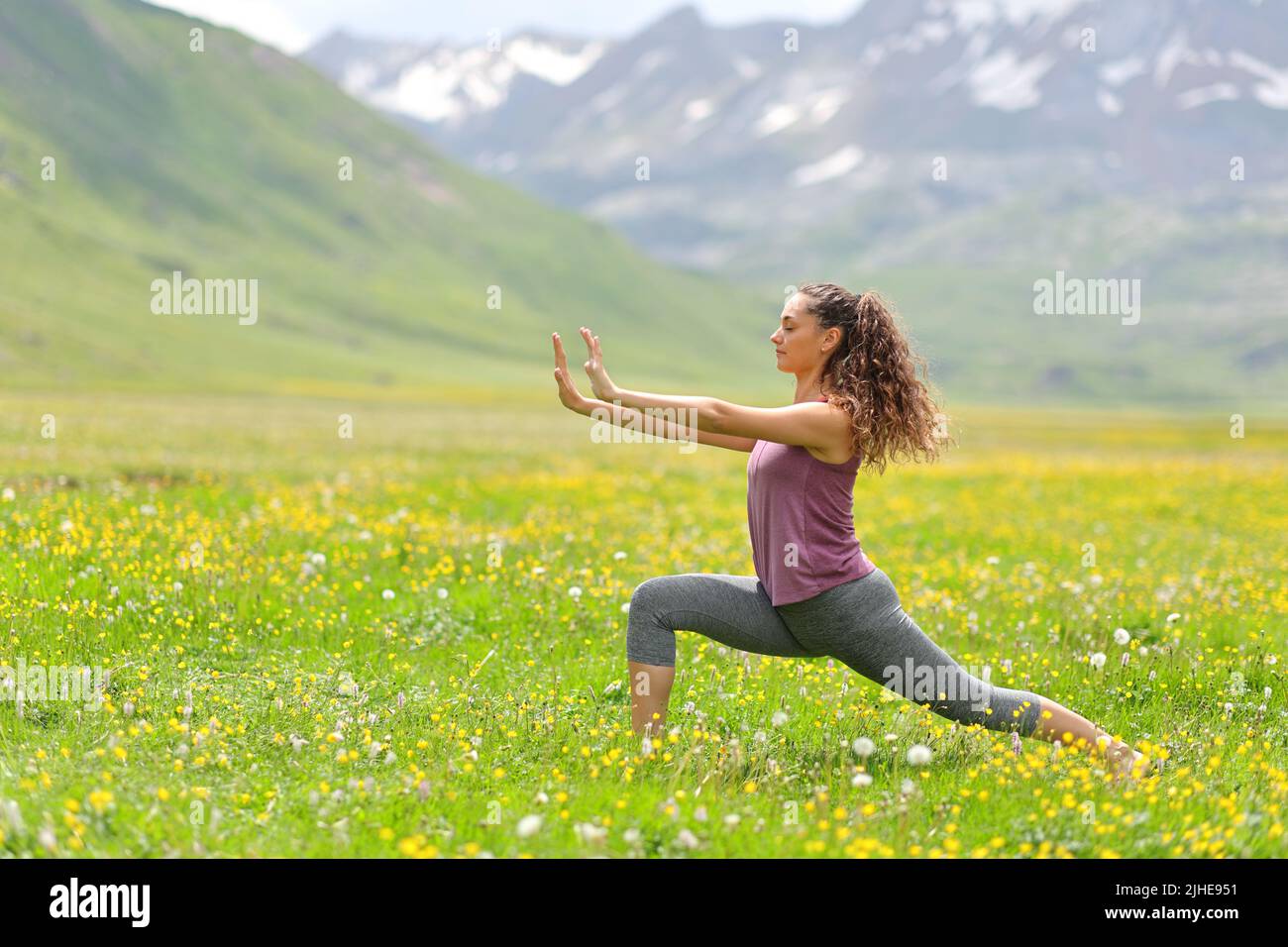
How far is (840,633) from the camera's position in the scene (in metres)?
7.03

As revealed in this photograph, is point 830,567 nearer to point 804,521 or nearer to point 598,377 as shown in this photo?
point 804,521

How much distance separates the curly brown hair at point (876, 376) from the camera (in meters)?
6.85

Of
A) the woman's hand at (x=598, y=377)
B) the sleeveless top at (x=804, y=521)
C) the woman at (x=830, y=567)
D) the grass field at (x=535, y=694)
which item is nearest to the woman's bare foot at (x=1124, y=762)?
the woman at (x=830, y=567)

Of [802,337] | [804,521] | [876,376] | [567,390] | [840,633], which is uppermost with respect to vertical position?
[802,337]

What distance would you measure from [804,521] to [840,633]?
740mm

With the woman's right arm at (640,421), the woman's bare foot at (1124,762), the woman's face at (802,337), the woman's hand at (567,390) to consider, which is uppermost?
the woman's face at (802,337)

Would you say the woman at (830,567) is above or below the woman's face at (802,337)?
below

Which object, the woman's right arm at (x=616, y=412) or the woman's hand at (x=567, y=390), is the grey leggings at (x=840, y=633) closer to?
the woman's right arm at (x=616, y=412)

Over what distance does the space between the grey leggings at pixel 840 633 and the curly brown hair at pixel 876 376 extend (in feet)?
2.75

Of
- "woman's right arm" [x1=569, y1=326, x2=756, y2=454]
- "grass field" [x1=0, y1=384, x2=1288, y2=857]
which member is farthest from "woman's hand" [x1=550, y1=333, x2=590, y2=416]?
"grass field" [x1=0, y1=384, x2=1288, y2=857]

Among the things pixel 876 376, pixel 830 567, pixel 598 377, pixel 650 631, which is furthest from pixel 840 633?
pixel 598 377
